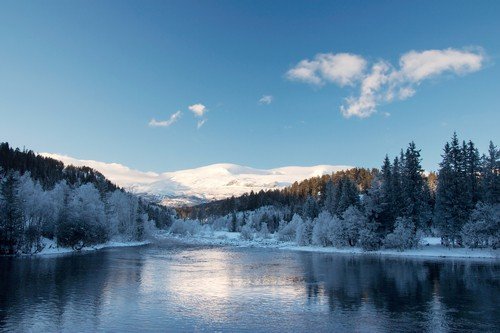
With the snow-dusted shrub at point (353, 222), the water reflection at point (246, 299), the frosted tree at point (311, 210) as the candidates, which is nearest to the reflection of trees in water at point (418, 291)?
the water reflection at point (246, 299)

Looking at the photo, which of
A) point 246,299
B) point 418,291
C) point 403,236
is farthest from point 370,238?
point 246,299

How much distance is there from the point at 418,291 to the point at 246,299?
18.5 meters

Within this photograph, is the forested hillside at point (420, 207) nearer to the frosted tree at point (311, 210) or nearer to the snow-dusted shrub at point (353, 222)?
the snow-dusted shrub at point (353, 222)

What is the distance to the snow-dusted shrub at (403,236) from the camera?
9425 cm

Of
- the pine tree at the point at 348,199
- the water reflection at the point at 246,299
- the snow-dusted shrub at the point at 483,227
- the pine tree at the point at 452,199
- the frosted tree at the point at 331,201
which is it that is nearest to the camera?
the water reflection at the point at 246,299

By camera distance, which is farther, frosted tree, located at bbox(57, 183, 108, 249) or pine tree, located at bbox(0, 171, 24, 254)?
frosted tree, located at bbox(57, 183, 108, 249)

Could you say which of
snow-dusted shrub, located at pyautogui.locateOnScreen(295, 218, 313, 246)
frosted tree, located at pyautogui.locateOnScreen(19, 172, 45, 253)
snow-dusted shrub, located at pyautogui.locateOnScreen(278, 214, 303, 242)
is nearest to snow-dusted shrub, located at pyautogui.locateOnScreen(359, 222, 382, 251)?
snow-dusted shrub, located at pyautogui.locateOnScreen(295, 218, 313, 246)

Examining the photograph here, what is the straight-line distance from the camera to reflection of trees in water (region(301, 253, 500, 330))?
32531 millimetres

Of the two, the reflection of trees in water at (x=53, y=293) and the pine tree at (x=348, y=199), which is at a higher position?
the pine tree at (x=348, y=199)

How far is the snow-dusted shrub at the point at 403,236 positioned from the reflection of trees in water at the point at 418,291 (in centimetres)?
2391

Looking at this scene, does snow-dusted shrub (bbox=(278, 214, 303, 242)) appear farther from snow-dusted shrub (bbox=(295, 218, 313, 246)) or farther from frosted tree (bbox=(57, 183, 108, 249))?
frosted tree (bbox=(57, 183, 108, 249))

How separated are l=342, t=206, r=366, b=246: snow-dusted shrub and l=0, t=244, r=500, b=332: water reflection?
3927cm

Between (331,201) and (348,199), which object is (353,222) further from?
(331,201)

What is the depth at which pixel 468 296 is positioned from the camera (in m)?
40.9
